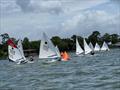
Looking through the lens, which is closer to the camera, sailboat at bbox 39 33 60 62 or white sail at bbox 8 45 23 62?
sailboat at bbox 39 33 60 62

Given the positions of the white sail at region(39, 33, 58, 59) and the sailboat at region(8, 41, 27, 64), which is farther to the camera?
the sailboat at region(8, 41, 27, 64)

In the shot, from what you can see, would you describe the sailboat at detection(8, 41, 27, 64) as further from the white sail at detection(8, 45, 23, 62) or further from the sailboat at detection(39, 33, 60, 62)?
the sailboat at detection(39, 33, 60, 62)

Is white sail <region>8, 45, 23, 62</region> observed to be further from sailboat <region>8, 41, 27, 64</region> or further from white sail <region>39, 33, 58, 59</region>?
white sail <region>39, 33, 58, 59</region>

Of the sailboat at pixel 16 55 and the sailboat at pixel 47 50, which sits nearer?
the sailboat at pixel 47 50

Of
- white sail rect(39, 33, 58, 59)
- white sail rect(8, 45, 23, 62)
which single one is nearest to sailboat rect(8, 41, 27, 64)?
white sail rect(8, 45, 23, 62)

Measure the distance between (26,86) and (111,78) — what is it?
767 cm

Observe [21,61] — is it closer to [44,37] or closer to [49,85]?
[44,37]

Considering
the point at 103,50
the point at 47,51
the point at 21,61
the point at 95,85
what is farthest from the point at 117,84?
the point at 103,50

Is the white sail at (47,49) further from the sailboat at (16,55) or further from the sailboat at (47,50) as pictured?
the sailboat at (16,55)

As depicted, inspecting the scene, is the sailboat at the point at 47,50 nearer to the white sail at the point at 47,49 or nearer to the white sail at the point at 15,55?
the white sail at the point at 47,49

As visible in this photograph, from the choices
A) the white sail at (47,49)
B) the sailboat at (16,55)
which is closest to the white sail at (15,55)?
the sailboat at (16,55)

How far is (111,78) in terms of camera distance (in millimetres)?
41750

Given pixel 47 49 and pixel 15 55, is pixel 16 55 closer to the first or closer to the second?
pixel 15 55

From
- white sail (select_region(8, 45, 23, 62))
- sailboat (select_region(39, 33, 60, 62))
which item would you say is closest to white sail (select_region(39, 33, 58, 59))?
sailboat (select_region(39, 33, 60, 62))
